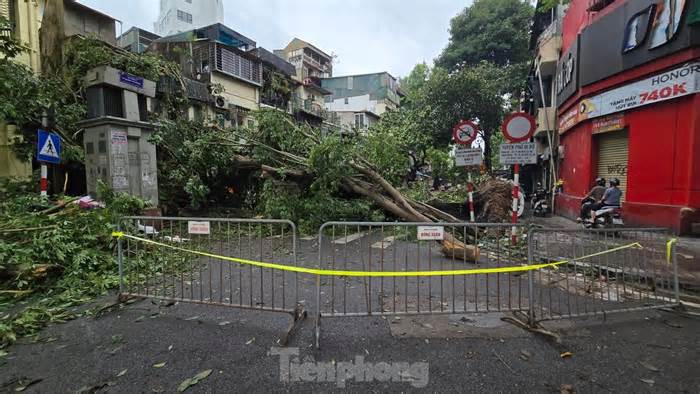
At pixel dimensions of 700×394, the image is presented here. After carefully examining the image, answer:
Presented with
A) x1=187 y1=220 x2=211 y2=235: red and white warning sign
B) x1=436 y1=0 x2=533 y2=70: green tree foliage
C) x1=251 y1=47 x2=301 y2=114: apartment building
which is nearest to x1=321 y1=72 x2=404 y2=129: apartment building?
x1=436 y1=0 x2=533 y2=70: green tree foliage

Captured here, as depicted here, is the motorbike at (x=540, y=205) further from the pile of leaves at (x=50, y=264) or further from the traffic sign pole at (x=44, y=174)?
the traffic sign pole at (x=44, y=174)

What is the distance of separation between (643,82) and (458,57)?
19.5 metres

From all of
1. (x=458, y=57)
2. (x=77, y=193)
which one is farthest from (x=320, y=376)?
(x=458, y=57)

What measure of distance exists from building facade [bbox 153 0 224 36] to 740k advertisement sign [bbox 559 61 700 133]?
40.0 metres

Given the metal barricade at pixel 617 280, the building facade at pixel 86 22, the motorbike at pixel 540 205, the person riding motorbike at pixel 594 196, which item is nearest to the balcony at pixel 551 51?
the motorbike at pixel 540 205

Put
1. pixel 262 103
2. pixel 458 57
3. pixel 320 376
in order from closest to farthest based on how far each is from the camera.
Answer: pixel 320 376
pixel 262 103
pixel 458 57

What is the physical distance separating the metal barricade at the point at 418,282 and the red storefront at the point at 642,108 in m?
4.21

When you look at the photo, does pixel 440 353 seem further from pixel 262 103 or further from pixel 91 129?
pixel 262 103

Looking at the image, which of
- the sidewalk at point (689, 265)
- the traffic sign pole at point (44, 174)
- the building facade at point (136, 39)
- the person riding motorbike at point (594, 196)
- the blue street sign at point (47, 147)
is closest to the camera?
the sidewalk at point (689, 265)

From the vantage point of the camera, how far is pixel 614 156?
9469 millimetres

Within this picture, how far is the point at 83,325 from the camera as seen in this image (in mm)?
3281

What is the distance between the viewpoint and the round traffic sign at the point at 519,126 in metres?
6.24

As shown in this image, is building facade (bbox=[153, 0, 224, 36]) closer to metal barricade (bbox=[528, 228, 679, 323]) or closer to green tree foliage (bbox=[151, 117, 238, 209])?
green tree foliage (bbox=[151, 117, 238, 209])

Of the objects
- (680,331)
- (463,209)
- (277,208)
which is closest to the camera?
(680,331)
